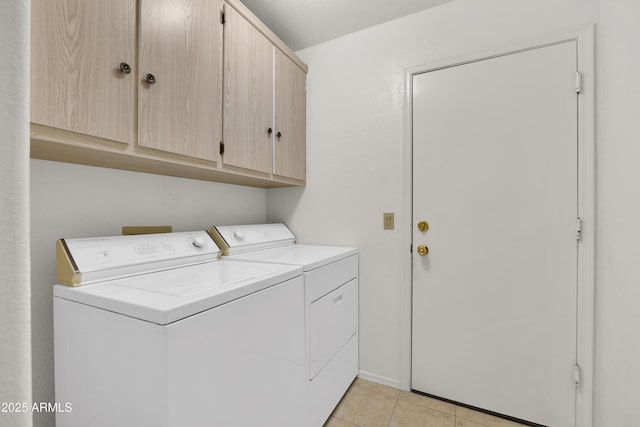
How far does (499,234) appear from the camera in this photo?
1.56 metres

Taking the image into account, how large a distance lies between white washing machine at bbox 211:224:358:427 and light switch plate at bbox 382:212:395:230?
0.26 m

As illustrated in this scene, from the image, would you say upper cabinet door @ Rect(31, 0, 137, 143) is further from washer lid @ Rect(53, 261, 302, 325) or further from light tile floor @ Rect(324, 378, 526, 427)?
light tile floor @ Rect(324, 378, 526, 427)

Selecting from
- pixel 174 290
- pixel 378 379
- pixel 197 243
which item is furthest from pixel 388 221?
pixel 174 290

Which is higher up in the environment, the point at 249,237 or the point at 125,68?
the point at 125,68

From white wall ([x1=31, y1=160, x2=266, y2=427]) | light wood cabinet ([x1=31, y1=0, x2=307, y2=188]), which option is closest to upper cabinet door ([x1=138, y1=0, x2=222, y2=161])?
light wood cabinet ([x1=31, y1=0, x2=307, y2=188])

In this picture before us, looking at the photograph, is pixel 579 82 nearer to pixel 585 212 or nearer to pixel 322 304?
pixel 585 212

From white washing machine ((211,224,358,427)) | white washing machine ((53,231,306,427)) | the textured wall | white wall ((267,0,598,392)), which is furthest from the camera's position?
white wall ((267,0,598,392))

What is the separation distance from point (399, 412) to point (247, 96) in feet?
→ 6.46

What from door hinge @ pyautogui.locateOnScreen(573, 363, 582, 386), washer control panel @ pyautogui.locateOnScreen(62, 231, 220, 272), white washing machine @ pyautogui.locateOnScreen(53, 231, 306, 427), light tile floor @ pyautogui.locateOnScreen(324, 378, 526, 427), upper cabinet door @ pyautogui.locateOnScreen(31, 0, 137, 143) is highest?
upper cabinet door @ pyautogui.locateOnScreen(31, 0, 137, 143)

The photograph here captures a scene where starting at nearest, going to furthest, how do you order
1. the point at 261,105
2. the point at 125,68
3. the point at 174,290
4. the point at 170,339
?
the point at 170,339 → the point at 174,290 → the point at 125,68 → the point at 261,105

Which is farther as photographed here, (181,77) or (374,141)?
(374,141)

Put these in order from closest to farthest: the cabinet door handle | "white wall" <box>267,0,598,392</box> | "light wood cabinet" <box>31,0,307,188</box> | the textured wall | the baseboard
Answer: the textured wall, "light wood cabinet" <box>31,0,307,188</box>, the cabinet door handle, "white wall" <box>267,0,598,392</box>, the baseboard

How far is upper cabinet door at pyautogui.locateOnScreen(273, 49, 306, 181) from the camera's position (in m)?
1.82

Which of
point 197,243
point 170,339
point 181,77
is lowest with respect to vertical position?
point 170,339
